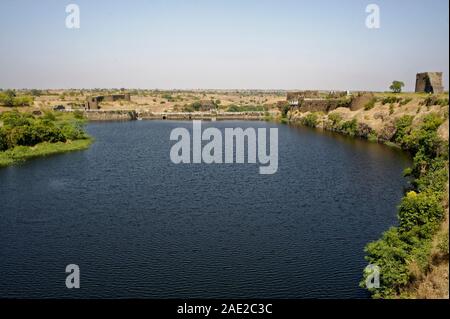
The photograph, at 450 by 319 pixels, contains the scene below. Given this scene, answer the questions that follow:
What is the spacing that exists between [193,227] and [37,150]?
4134cm

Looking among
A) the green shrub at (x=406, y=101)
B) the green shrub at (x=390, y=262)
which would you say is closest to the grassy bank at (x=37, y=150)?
the green shrub at (x=390, y=262)

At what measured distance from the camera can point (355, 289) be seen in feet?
78.9

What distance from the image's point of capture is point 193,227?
32844 mm

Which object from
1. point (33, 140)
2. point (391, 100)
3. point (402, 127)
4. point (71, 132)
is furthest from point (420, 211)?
point (71, 132)

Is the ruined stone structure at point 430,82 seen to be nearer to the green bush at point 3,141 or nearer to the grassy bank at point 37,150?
the grassy bank at point 37,150

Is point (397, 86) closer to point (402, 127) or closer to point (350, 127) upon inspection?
point (350, 127)

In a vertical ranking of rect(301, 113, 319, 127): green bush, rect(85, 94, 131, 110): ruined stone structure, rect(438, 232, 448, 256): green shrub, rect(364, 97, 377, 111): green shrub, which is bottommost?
rect(438, 232, 448, 256): green shrub

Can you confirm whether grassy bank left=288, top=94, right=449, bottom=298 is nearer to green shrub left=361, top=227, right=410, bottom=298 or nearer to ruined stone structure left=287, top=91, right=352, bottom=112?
green shrub left=361, top=227, right=410, bottom=298

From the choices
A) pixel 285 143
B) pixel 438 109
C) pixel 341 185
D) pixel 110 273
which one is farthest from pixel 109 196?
pixel 438 109

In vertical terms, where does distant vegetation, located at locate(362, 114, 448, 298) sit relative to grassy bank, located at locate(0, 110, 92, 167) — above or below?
below

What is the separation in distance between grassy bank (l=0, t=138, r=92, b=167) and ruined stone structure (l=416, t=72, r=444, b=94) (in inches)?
2384

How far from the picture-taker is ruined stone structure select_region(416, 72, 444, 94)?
8575 cm

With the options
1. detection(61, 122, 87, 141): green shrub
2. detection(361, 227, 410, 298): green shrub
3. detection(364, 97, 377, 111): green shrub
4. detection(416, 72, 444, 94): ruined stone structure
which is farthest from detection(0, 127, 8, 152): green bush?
detection(416, 72, 444, 94): ruined stone structure
